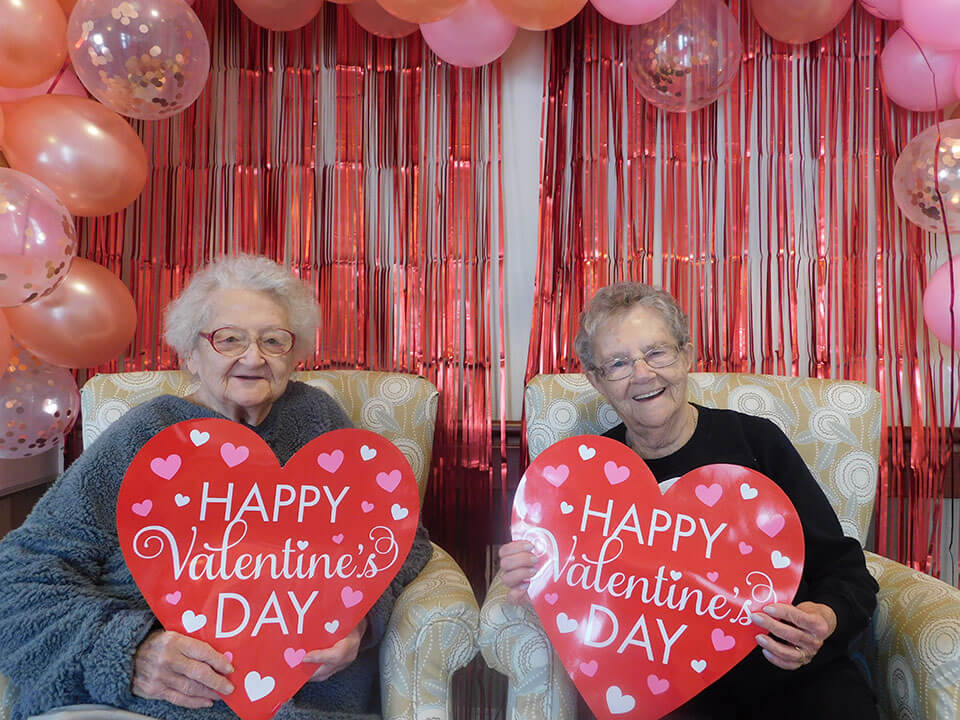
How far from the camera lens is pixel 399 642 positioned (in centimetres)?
143

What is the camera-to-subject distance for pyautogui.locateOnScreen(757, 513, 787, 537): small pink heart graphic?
138 centimetres

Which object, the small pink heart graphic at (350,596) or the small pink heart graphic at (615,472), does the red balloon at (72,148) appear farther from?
the small pink heart graphic at (615,472)

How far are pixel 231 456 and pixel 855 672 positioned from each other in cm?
115

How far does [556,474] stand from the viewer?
57.1 inches

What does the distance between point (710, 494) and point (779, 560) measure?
0.50 ft

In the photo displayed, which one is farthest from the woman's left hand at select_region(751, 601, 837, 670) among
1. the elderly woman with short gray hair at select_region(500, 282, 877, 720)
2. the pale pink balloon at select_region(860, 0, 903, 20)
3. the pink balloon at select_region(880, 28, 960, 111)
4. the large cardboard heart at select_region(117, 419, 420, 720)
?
the pale pink balloon at select_region(860, 0, 903, 20)

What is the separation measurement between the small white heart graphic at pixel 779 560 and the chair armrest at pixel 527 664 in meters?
0.40

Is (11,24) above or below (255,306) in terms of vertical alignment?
above

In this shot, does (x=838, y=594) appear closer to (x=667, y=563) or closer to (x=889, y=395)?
(x=667, y=563)

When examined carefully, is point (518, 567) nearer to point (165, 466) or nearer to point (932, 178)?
point (165, 466)

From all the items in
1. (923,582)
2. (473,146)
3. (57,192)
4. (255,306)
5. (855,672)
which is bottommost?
(855,672)

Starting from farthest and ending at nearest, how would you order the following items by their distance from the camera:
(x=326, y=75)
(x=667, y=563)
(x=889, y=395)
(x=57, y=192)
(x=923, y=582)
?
(x=326, y=75) < (x=889, y=395) < (x=57, y=192) < (x=923, y=582) < (x=667, y=563)

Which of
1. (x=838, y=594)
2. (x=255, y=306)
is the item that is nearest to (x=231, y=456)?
(x=255, y=306)

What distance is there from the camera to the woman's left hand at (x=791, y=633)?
1.31 m
